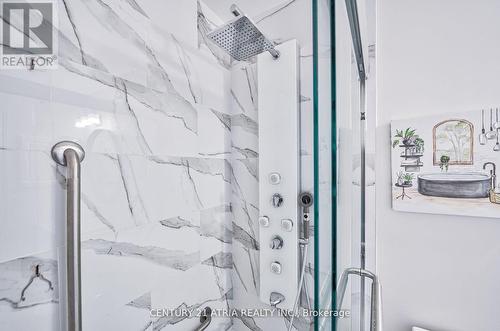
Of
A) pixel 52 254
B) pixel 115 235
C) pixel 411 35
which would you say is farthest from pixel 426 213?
pixel 52 254

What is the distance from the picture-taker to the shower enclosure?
48 cm

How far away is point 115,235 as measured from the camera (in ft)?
2.20

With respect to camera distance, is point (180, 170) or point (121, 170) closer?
Answer: point (121, 170)

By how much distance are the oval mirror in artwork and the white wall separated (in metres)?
0.08

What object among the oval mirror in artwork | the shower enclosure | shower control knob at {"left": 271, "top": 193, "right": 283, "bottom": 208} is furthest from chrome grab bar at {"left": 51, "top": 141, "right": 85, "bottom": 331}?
the oval mirror in artwork

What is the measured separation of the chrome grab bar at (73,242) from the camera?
0.51 m

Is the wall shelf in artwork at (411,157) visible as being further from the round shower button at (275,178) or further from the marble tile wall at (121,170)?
the marble tile wall at (121,170)

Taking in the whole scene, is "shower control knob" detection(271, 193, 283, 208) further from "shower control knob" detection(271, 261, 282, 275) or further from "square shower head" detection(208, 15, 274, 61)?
"square shower head" detection(208, 15, 274, 61)

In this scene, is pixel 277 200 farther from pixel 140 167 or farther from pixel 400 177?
pixel 400 177

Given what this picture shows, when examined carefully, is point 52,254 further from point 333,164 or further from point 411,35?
point 411,35

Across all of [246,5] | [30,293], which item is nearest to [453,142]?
[246,5]

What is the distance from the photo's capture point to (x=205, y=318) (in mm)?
998

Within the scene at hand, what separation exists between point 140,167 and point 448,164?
129cm

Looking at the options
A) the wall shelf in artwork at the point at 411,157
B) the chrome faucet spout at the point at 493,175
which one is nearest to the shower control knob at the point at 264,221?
the wall shelf in artwork at the point at 411,157
